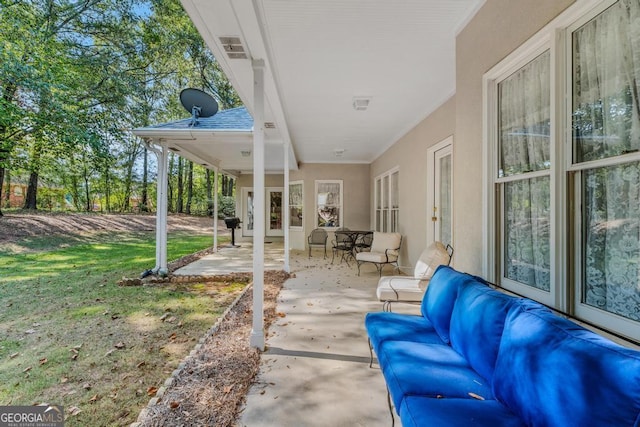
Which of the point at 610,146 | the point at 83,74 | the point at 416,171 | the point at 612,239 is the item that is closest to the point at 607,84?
the point at 610,146

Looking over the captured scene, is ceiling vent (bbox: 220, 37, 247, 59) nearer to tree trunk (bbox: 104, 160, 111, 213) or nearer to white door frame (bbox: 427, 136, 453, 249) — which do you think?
white door frame (bbox: 427, 136, 453, 249)

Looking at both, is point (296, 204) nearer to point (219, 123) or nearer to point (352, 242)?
point (352, 242)

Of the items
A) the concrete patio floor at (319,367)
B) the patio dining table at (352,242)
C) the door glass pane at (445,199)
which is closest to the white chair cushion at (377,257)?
the concrete patio floor at (319,367)

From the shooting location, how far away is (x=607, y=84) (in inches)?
52.7

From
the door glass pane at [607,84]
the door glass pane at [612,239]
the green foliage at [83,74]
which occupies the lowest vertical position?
the door glass pane at [612,239]

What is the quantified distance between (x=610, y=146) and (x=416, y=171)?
13.2ft

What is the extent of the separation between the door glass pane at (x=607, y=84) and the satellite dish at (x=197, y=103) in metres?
5.17

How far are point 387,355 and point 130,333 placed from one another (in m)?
2.87

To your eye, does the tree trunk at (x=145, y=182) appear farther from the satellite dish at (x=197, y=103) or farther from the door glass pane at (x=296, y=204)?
the satellite dish at (x=197, y=103)

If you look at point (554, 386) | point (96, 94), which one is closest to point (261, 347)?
point (554, 386)

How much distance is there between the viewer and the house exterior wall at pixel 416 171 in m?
4.24

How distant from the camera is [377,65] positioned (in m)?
3.14

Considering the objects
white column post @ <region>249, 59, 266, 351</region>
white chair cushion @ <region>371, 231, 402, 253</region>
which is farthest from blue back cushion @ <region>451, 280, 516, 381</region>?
white chair cushion @ <region>371, 231, 402, 253</region>

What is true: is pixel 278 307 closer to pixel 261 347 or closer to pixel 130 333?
pixel 261 347
